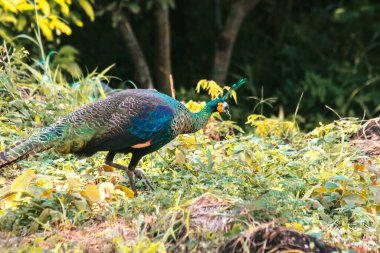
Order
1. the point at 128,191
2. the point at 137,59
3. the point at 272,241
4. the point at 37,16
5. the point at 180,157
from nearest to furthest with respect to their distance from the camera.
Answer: the point at 272,241
the point at 128,191
the point at 180,157
the point at 37,16
the point at 137,59

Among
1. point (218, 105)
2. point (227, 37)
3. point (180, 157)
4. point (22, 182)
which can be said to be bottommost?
point (227, 37)

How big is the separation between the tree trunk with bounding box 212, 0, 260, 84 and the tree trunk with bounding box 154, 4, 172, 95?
844 millimetres

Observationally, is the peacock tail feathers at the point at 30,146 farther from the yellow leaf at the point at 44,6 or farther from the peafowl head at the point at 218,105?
the yellow leaf at the point at 44,6

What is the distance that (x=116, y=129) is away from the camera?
18.2 ft

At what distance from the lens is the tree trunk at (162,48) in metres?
10.8

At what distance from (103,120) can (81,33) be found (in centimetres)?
682

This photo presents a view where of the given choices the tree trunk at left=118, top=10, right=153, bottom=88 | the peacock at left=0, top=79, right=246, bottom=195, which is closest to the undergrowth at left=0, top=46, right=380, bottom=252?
the peacock at left=0, top=79, right=246, bottom=195

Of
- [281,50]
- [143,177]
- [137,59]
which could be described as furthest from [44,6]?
[281,50]

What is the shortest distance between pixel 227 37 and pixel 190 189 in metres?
6.34

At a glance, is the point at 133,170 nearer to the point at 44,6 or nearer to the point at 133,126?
the point at 133,126

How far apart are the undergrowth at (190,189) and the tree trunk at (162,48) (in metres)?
3.48

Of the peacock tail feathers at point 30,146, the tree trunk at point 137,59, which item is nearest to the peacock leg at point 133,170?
the peacock tail feathers at point 30,146

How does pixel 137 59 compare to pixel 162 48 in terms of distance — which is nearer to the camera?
pixel 137 59

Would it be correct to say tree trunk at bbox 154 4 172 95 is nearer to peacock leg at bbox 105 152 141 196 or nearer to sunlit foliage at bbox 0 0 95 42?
sunlit foliage at bbox 0 0 95 42
